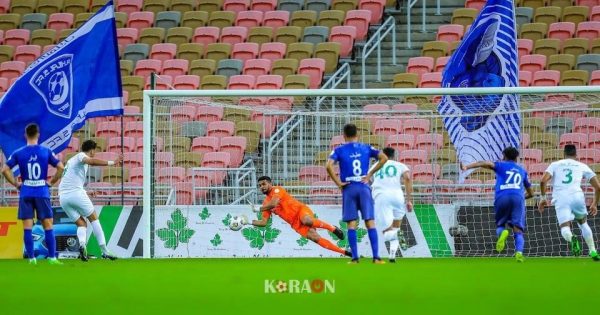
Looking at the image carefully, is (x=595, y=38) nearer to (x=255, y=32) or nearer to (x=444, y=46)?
(x=444, y=46)

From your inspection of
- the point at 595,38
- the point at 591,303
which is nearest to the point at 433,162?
the point at 595,38

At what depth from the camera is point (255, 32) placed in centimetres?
2731

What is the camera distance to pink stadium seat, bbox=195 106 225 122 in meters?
22.4

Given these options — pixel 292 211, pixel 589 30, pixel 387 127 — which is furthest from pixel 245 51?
pixel 292 211

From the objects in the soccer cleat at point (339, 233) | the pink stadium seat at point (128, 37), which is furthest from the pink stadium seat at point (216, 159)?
the pink stadium seat at point (128, 37)

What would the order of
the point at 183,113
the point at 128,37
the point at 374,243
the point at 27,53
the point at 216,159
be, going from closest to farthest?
the point at 374,243
the point at 216,159
the point at 183,113
the point at 27,53
the point at 128,37

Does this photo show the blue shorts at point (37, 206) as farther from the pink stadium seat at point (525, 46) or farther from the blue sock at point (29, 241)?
the pink stadium seat at point (525, 46)

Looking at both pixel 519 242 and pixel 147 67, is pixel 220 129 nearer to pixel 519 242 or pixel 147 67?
pixel 147 67

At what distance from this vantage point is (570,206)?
61.3ft

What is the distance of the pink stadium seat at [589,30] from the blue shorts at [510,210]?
8.40 m

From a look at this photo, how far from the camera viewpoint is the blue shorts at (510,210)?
18291 millimetres

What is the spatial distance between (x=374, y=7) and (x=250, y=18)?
2.64 metres

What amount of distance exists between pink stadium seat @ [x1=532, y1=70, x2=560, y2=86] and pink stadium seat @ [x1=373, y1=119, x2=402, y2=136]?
402 centimetres

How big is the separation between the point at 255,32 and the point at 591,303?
1840cm
